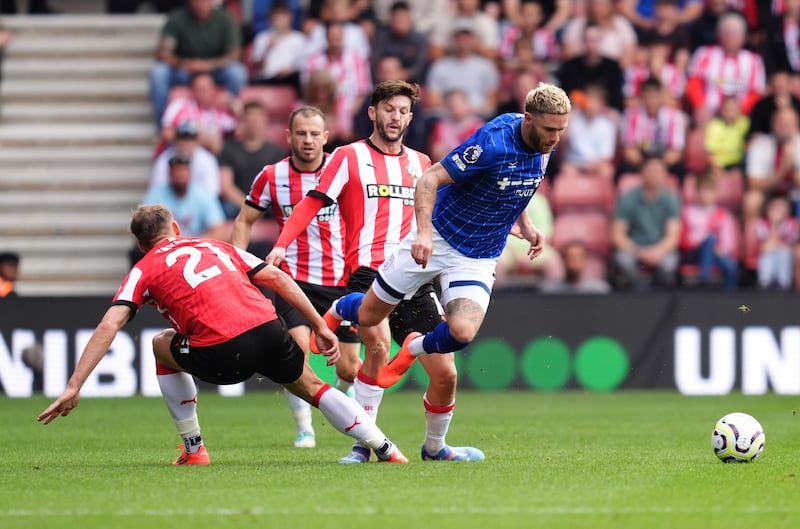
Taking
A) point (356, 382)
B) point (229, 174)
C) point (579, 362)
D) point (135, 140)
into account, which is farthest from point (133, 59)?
point (356, 382)

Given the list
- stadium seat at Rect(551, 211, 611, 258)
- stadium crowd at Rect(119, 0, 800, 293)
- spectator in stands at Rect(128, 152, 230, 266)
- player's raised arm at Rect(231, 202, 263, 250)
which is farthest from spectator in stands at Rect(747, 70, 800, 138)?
player's raised arm at Rect(231, 202, 263, 250)

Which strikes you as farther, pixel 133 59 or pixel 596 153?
pixel 133 59

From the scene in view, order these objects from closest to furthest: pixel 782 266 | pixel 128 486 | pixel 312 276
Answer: pixel 128 486, pixel 312 276, pixel 782 266

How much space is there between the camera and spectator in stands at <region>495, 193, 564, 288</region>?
55.0ft

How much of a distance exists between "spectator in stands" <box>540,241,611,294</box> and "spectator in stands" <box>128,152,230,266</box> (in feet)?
12.6

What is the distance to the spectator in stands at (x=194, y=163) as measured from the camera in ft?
55.3

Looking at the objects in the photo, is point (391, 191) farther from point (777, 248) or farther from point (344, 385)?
point (777, 248)

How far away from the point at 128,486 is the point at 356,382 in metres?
2.10

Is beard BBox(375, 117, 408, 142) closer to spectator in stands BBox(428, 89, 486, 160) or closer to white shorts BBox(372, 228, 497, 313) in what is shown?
white shorts BBox(372, 228, 497, 313)

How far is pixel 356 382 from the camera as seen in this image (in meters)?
9.25

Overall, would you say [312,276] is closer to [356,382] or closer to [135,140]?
[356,382]

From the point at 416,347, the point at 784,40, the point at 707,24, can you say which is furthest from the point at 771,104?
the point at 416,347

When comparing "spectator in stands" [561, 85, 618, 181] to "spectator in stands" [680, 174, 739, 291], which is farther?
"spectator in stands" [561, 85, 618, 181]

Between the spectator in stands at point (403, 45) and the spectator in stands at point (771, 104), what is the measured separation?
167 inches
